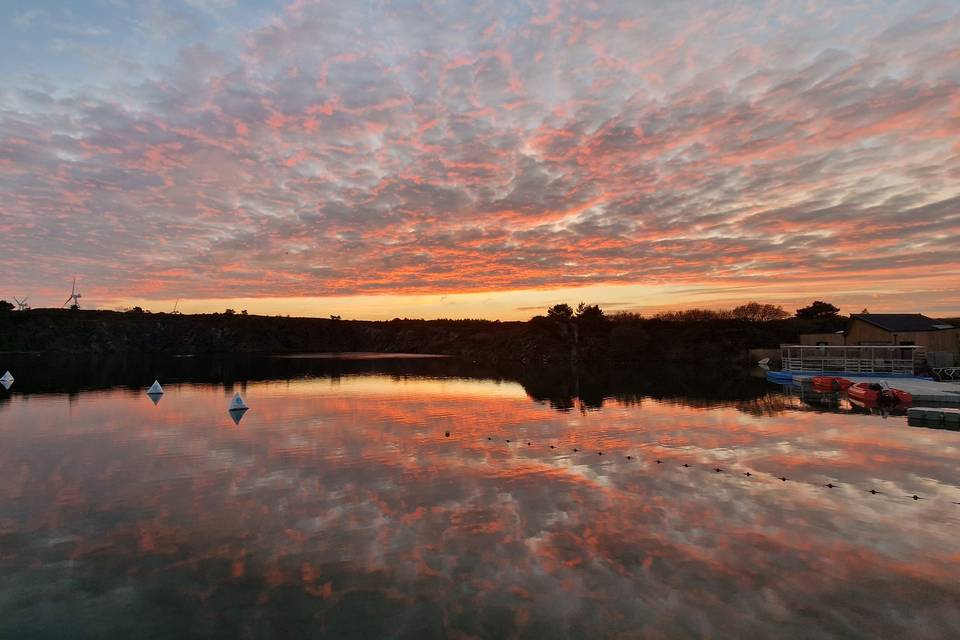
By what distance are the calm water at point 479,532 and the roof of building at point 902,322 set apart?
156 feet

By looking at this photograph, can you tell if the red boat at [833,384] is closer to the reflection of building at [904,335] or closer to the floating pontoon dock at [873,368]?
the floating pontoon dock at [873,368]

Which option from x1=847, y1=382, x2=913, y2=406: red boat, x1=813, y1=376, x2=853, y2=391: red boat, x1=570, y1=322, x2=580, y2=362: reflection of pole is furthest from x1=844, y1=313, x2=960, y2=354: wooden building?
x1=570, y1=322, x2=580, y2=362: reflection of pole

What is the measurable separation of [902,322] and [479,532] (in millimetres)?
82093

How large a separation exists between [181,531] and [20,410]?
3890 centimetres

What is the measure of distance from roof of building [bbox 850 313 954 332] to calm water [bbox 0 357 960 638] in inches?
1873

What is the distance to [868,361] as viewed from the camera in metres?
65.1

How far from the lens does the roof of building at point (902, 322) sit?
7106cm

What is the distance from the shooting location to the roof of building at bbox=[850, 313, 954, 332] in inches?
2798

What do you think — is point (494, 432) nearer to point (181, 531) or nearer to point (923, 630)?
point (181, 531)

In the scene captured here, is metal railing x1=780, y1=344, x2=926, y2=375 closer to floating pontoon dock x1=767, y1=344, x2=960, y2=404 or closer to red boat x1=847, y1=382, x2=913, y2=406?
floating pontoon dock x1=767, y1=344, x2=960, y2=404

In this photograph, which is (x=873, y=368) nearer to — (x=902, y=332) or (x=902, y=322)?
(x=902, y=332)

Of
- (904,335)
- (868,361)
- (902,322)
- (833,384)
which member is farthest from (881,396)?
(902,322)

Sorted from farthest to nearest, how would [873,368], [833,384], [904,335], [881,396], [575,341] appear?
1. [575,341]
2. [904,335]
3. [873,368]
4. [833,384]
5. [881,396]

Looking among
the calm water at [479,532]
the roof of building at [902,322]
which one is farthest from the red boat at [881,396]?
the roof of building at [902,322]
